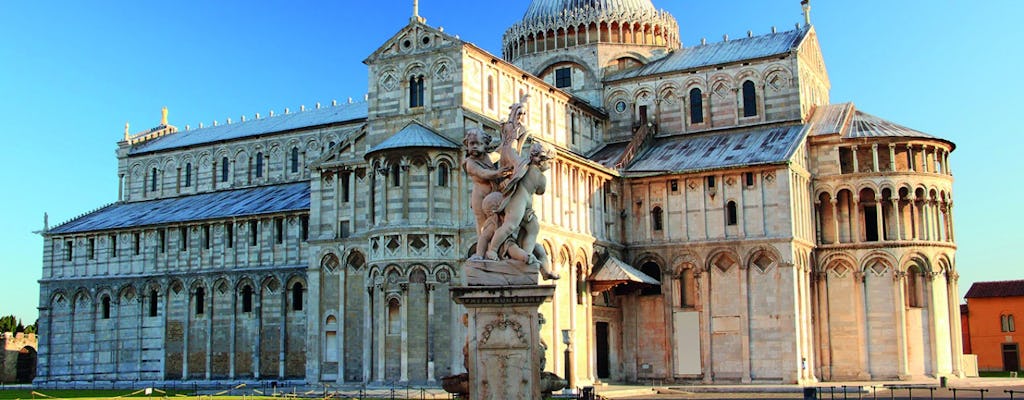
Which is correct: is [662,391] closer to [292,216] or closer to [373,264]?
[373,264]

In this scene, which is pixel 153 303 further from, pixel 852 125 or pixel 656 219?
pixel 852 125

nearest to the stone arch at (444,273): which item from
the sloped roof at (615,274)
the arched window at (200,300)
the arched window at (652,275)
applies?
the sloped roof at (615,274)

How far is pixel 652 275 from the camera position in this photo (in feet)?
180

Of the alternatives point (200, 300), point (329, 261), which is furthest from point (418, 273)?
point (200, 300)

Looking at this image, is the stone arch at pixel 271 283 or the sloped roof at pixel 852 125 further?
the stone arch at pixel 271 283

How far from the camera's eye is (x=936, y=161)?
56.2 metres

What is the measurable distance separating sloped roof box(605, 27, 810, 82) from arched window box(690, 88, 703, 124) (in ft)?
4.32

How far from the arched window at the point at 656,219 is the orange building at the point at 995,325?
1666 inches

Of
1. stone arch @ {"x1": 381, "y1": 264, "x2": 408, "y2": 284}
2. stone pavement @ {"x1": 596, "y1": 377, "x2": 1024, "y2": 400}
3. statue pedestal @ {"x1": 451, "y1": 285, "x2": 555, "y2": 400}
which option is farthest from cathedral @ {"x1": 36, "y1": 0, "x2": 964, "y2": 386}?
statue pedestal @ {"x1": 451, "y1": 285, "x2": 555, "y2": 400}

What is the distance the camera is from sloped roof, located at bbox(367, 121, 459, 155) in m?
46.4

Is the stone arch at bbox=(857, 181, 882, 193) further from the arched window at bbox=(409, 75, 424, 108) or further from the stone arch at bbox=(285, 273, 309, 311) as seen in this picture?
the stone arch at bbox=(285, 273, 309, 311)

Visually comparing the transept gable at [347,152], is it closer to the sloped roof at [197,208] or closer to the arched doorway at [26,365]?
the sloped roof at [197,208]

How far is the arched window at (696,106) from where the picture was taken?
195ft

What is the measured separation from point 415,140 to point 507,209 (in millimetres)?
27500
